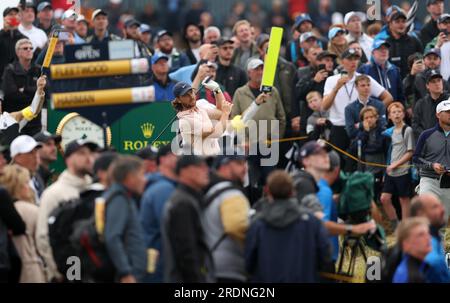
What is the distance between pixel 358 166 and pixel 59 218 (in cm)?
772

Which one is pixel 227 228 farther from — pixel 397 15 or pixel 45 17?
pixel 45 17

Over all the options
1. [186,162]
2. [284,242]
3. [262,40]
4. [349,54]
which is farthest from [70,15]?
[284,242]

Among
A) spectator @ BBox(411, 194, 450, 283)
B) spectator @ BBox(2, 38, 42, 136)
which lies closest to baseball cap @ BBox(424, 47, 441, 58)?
spectator @ BBox(2, 38, 42, 136)

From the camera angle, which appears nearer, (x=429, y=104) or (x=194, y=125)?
(x=194, y=125)

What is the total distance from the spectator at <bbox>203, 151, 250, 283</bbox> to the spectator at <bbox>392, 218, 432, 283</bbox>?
1369 mm

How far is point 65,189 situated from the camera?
43.9ft

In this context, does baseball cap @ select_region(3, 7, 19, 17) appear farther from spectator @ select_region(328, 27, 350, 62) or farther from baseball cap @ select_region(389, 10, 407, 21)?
baseball cap @ select_region(389, 10, 407, 21)

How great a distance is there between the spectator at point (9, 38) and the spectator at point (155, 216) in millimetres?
9871

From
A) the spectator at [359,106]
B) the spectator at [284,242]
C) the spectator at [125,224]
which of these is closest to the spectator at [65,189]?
the spectator at [125,224]

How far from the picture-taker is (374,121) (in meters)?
19.7

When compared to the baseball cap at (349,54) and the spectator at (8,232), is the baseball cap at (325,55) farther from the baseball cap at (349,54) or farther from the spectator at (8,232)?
the spectator at (8,232)

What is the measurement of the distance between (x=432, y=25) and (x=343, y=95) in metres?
3.46

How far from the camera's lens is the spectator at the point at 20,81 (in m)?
21.1
